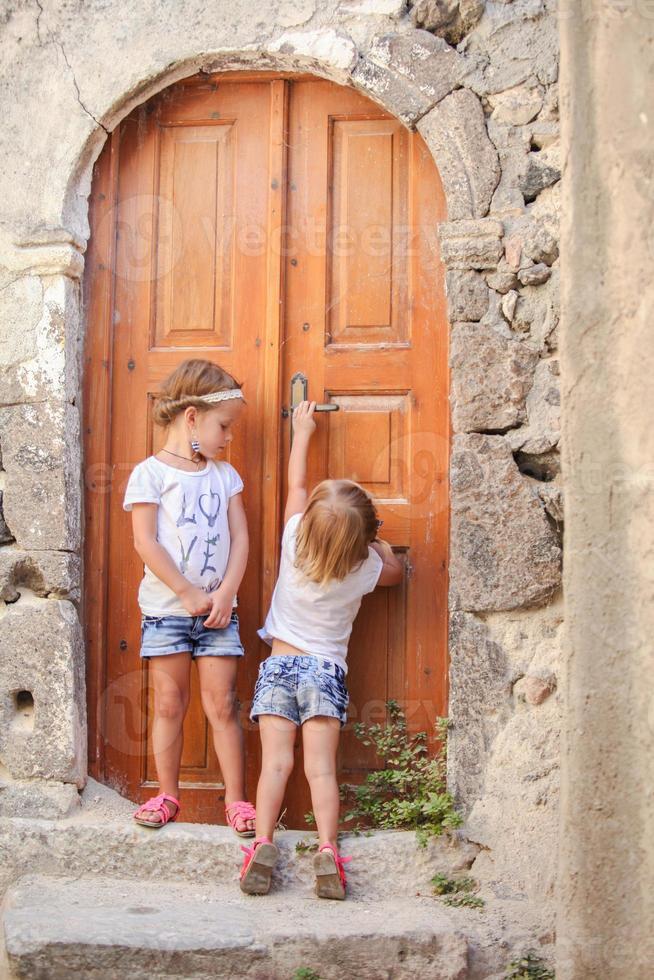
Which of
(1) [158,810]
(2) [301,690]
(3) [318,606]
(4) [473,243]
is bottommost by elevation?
(1) [158,810]

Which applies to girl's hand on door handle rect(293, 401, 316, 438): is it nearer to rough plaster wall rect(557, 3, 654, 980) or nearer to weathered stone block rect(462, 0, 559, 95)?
weathered stone block rect(462, 0, 559, 95)

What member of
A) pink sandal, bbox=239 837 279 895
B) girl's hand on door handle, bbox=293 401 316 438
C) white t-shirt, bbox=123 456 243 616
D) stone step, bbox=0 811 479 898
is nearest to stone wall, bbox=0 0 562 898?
stone step, bbox=0 811 479 898

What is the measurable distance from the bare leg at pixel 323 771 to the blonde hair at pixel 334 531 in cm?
48

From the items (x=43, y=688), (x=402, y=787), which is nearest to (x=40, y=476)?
(x=43, y=688)

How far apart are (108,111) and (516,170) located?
1512 millimetres

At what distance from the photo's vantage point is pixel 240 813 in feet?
12.6

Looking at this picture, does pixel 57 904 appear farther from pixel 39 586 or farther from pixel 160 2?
pixel 160 2

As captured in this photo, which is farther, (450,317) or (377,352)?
(377,352)

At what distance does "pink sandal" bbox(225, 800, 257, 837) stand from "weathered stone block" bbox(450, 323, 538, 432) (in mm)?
1487

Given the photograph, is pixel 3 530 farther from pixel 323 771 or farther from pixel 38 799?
pixel 323 771

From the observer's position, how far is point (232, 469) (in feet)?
13.4

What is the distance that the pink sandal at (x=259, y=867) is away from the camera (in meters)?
3.54

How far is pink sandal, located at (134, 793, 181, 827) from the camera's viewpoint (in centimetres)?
384

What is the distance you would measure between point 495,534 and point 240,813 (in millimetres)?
1284
